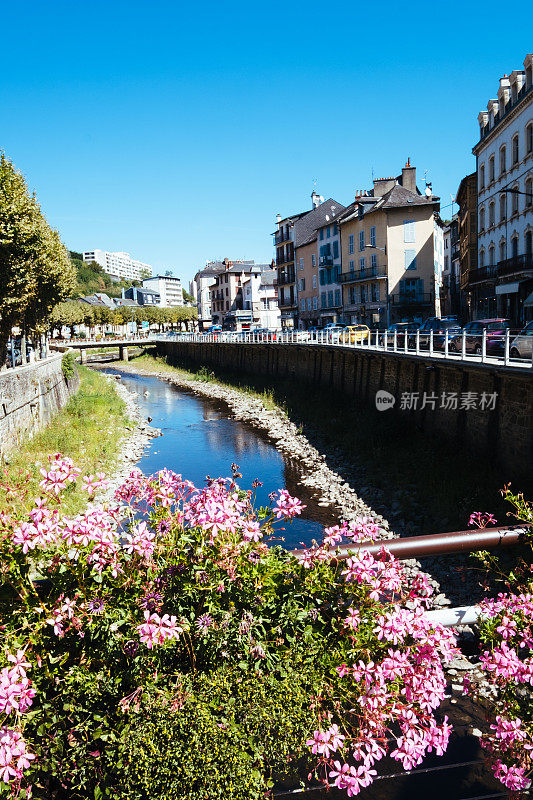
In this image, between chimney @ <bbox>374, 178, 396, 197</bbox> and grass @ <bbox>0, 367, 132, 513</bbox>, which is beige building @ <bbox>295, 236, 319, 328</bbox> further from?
grass @ <bbox>0, 367, 132, 513</bbox>

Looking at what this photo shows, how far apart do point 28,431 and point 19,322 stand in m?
11.8

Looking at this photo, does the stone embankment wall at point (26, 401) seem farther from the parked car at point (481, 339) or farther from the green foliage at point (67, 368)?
the parked car at point (481, 339)

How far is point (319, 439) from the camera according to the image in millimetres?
27016

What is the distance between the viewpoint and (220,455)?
2575 cm

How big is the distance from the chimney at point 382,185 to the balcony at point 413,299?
11531 millimetres

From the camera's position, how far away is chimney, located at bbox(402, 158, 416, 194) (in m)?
55.0

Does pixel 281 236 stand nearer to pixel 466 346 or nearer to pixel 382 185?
pixel 382 185

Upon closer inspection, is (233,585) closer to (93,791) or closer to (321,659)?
(321,659)

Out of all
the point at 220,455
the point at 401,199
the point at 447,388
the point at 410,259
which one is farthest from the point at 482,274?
the point at 220,455

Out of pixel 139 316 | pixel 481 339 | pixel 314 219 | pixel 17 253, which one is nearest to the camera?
pixel 481 339

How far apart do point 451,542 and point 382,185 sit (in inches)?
2249

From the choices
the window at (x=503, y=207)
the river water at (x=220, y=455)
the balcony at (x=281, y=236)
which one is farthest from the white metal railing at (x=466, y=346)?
the balcony at (x=281, y=236)

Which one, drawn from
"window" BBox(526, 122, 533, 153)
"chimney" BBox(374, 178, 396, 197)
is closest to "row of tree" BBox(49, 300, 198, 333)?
"chimney" BBox(374, 178, 396, 197)

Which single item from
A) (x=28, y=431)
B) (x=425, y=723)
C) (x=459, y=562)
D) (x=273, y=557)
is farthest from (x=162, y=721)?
(x=28, y=431)
